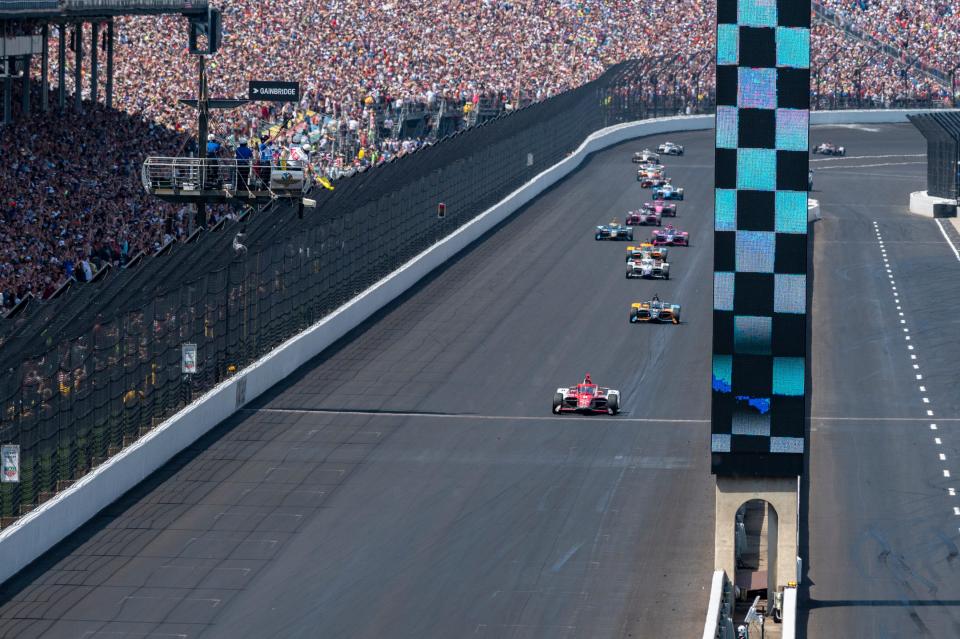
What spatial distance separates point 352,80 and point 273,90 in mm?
38678

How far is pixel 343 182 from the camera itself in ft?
159

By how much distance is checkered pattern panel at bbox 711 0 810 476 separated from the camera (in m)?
26.6

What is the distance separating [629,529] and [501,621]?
5.68m

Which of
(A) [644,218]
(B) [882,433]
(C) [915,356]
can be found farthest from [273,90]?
(A) [644,218]

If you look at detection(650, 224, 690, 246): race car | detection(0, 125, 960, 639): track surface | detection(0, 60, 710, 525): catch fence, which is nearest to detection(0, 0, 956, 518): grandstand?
detection(0, 60, 710, 525): catch fence

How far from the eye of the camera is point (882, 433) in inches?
1624

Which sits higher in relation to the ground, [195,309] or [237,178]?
[237,178]

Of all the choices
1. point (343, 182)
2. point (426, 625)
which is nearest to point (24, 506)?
point (426, 625)

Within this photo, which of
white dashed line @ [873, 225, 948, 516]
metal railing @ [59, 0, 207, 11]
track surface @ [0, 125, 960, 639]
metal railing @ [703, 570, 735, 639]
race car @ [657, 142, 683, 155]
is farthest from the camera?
race car @ [657, 142, 683, 155]

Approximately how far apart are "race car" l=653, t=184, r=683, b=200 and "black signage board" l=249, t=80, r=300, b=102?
30348 mm

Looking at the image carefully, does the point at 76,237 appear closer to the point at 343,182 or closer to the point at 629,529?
the point at 343,182

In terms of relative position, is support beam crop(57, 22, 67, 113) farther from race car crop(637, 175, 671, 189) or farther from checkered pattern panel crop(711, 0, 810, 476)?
checkered pattern panel crop(711, 0, 810, 476)

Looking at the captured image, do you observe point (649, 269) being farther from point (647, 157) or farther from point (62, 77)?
point (647, 157)

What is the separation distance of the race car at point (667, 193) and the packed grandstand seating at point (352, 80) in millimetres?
10350
